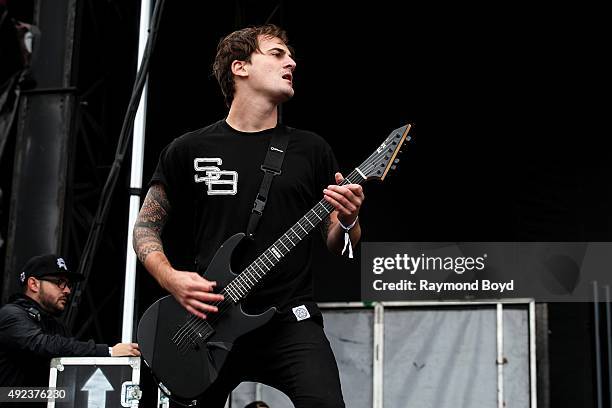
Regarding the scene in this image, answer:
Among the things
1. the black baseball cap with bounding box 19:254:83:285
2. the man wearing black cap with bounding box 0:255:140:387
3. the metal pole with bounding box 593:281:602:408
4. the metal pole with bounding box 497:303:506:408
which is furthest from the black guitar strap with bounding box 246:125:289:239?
the metal pole with bounding box 593:281:602:408

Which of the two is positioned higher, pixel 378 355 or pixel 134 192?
pixel 134 192

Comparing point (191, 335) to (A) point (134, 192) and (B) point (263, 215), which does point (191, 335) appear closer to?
(B) point (263, 215)

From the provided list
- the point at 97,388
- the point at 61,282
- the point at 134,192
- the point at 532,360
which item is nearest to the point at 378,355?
the point at 532,360

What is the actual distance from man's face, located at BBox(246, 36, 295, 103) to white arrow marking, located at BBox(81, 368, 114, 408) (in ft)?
6.17

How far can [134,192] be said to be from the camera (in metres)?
5.88

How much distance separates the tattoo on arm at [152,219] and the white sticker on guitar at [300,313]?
2.09ft

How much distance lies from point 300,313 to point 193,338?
425 mm

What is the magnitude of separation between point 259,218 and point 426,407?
4.67 m

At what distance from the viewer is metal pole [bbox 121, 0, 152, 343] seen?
18.8 feet

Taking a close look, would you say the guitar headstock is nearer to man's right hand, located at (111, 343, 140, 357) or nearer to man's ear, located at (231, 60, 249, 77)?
man's ear, located at (231, 60, 249, 77)

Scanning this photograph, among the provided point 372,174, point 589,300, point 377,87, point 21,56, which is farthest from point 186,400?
point 377,87

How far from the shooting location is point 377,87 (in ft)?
29.5

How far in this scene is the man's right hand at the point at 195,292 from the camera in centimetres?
331

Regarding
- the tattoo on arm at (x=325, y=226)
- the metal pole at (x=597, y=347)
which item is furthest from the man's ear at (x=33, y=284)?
the metal pole at (x=597, y=347)
